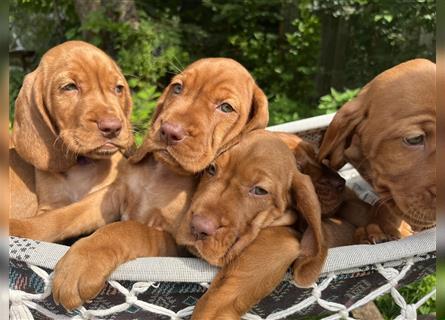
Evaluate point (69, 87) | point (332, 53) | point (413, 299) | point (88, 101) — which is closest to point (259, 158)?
point (88, 101)

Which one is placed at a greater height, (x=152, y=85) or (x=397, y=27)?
(x=397, y=27)

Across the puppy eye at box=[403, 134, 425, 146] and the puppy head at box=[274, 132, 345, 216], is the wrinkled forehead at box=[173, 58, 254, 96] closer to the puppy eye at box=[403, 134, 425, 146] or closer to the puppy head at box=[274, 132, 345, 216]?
the puppy head at box=[274, 132, 345, 216]

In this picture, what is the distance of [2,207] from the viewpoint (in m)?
1.20

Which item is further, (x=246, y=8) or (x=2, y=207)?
(x=246, y=8)

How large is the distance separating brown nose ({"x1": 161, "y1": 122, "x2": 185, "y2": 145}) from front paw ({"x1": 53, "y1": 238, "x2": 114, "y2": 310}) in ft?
1.81

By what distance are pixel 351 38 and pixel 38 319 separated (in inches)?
232

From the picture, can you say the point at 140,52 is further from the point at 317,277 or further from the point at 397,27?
the point at 317,277

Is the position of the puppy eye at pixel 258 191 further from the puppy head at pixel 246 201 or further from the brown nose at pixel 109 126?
the brown nose at pixel 109 126

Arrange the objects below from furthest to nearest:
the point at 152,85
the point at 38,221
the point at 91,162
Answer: the point at 152,85 → the point at 91,162 → the point at 38,221

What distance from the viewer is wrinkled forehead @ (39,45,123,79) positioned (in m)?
2.69

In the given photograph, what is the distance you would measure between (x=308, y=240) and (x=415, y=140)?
59 cm

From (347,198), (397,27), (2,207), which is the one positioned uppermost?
(2,207)

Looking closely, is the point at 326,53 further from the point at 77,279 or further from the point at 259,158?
the point at 77,279

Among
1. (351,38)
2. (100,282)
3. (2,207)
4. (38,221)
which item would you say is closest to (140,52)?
(351,38)
